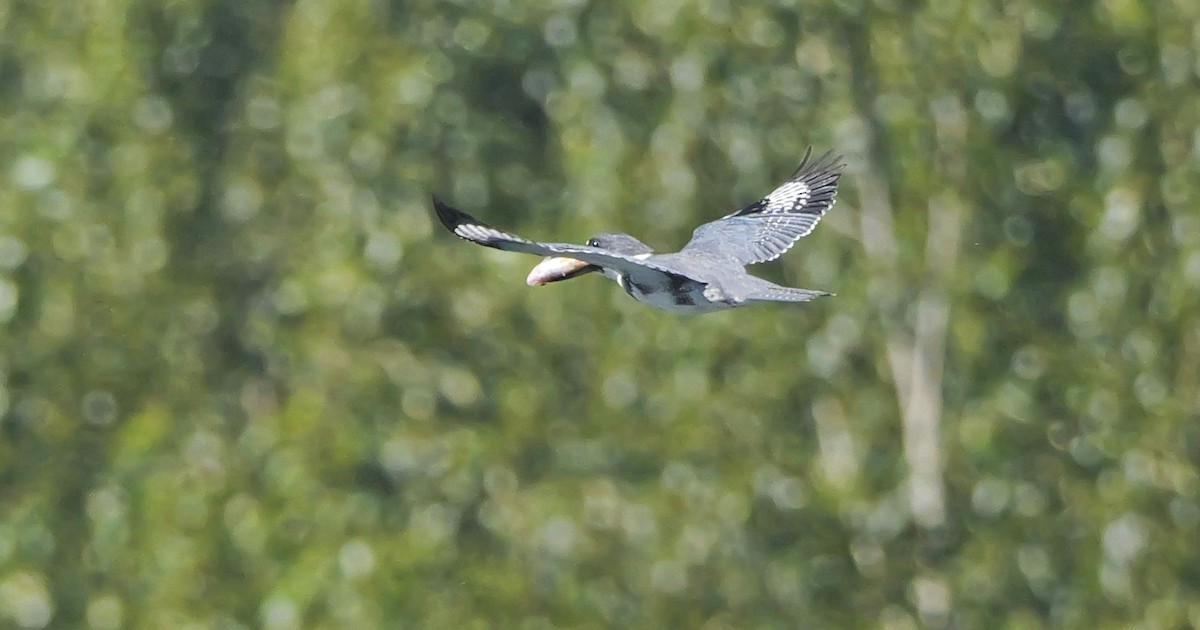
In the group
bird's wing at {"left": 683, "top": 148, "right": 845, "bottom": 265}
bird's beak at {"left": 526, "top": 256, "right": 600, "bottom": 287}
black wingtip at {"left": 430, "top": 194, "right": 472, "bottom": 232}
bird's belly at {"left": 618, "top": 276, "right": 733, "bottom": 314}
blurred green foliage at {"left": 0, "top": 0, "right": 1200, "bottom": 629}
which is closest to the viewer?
black wingtip at {"left": 430, "top": 194, "right": 472, "bottom": 232}

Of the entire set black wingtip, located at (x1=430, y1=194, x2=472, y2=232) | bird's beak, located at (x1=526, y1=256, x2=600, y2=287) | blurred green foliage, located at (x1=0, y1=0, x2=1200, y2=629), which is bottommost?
blurred green foliage, located at (x1=0, y1=0, x2=1200, y2=629)

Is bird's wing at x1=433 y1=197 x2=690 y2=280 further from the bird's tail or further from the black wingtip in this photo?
the bird's tail

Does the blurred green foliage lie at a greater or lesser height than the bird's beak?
lesser

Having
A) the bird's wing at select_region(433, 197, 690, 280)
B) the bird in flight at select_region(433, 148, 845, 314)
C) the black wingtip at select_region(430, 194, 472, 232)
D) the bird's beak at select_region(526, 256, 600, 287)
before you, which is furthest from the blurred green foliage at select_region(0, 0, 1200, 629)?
the black wingtip at select_region(430, 194, 472, 232)

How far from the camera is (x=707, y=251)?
6.44 meters

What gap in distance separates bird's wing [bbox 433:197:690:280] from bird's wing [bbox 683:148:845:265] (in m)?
1.05

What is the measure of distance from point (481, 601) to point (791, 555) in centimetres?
91

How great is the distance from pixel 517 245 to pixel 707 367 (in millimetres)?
2815

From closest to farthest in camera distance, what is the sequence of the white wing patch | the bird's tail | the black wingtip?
the black wingtip → the bird's tail → the white wing patch

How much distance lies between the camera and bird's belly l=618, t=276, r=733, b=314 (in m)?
5.75

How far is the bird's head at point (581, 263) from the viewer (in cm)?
620

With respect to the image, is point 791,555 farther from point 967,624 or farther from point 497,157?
point 497,157

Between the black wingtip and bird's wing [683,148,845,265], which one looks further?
bird's wing [683,148,845,265]

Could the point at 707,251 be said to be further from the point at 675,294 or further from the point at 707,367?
the point at 707,367
